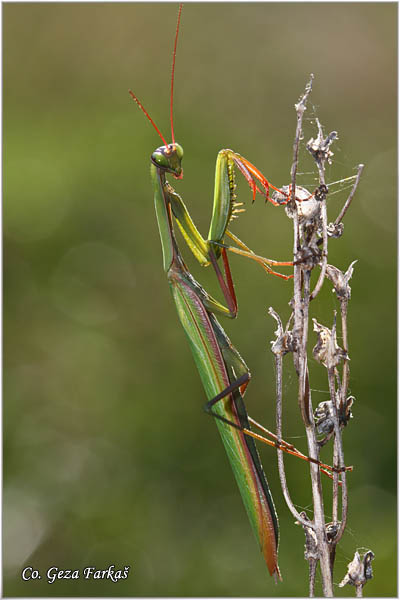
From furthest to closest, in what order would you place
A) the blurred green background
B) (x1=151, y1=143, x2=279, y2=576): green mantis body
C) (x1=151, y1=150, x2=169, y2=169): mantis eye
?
the blurred green background → (x1=151, y1=150, x2=169, y2=169): mantis eye → (x1=151, y1=143, x2=279, y2=576): green mantis body

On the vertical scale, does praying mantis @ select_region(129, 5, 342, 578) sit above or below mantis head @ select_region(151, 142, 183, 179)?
below

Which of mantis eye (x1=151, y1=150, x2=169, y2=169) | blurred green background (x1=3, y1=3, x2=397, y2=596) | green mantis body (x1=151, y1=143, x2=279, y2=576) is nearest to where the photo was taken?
green mantis body (x1=151, y1=143, x2=279, y2=576)

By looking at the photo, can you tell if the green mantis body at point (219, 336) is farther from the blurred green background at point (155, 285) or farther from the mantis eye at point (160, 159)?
the blurred green background at point (155, 285)

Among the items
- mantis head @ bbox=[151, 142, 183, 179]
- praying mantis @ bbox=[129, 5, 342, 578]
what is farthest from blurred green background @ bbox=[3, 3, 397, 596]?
mantis head @ bbox=[151, 142, 183, 179]

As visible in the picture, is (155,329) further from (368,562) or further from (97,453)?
(368,562)

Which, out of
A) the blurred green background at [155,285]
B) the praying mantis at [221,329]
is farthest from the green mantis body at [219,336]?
the blurred green background at [155,285]

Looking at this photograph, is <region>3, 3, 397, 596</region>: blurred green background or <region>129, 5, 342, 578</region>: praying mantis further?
<region>3, 3, 397, 596</region>: blurred green background

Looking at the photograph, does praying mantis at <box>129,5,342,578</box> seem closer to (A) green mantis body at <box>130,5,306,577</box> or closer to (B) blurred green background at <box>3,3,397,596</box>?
(A) green mantis body at <box>130,5,306,577</box>

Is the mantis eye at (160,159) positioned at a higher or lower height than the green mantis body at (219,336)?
higher

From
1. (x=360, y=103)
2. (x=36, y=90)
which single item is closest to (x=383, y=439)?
(x=360, y=103)
